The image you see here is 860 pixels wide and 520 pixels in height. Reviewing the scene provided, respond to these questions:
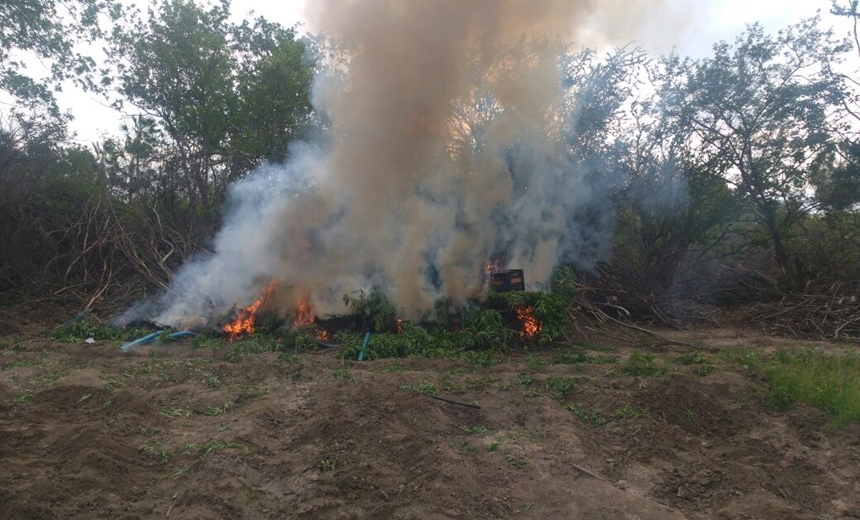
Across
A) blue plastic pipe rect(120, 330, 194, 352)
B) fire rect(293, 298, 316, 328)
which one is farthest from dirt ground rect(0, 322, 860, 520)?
fire rect(293, 298, 316, 328)

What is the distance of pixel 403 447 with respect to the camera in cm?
452

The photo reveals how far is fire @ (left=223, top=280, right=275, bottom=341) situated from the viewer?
29.9 ft

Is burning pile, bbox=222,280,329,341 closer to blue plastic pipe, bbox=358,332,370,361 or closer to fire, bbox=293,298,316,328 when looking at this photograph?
fire, bbox=293,298,316,328

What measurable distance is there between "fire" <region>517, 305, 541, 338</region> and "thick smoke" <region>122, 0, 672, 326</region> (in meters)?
1.16

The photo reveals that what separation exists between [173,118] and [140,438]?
13674mm

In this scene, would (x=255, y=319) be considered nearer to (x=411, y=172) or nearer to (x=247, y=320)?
(x=247, y=320)

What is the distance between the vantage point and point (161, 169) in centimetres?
1416

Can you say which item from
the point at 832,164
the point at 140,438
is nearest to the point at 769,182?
the point at 832,164

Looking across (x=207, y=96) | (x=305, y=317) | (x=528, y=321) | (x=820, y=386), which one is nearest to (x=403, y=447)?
(x=820, y=386)

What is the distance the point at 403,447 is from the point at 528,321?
4.83m

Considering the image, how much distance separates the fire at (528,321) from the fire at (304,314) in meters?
3.64

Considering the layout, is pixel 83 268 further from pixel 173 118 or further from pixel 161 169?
pixel 173 118

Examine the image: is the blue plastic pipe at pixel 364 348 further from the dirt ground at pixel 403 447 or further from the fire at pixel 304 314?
the fire at pixel 304 314

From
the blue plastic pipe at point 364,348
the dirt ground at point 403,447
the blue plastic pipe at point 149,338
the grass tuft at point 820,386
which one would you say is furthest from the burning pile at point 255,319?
the grass tuft at point 820,386
